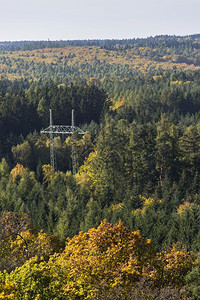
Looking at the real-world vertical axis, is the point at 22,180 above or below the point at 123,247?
below

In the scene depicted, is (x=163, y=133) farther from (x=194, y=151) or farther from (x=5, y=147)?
(x=5, y=147)

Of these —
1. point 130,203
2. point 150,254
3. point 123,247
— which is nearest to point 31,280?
point 123,247

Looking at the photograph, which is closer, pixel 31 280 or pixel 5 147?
pixel 31 280

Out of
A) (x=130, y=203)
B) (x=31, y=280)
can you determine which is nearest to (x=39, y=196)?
(x=130, y=203)

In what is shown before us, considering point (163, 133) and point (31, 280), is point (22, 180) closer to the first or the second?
point (163, 133)

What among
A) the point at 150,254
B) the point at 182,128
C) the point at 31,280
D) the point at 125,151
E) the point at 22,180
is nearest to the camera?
the point at 31,280

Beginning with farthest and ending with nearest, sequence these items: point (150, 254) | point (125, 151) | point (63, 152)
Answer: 1. point (63, 152)
2. point (125, 151)
3. point (150, 254)
